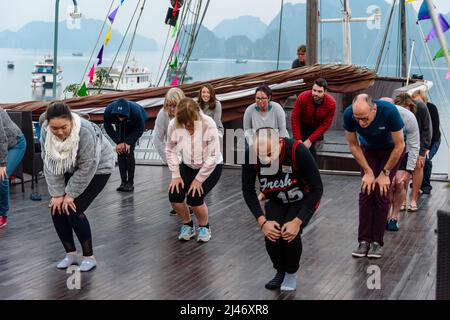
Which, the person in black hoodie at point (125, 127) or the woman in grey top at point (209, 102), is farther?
the person in black hoodie at point (125, 127)

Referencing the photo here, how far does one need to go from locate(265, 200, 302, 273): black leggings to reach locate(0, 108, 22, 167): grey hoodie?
2.90 m

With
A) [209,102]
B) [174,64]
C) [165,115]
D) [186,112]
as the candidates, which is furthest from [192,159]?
[174,64]

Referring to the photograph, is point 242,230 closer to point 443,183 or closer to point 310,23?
point 443,183

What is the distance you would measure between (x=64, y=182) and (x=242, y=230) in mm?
2131

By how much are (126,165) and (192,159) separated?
9.34 feet

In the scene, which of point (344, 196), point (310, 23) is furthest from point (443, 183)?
point (310, 23)

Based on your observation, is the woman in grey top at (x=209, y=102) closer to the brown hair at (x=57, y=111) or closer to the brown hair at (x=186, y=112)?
the brown hair at (x=186, y=112)

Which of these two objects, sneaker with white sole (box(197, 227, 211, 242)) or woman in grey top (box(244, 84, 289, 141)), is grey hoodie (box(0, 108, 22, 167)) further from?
woman in grey top (box(244, 84, 289, 141))

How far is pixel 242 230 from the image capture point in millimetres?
7633

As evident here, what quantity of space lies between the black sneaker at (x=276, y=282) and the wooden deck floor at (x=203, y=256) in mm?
44

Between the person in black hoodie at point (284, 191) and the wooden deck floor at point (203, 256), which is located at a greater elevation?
the person in black hoodie at point (284, 191)

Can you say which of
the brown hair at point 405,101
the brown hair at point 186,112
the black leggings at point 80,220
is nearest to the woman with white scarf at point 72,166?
the black leggings at point 80,220

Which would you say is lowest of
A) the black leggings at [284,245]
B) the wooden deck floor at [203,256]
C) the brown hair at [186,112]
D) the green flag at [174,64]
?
the wooden deck floor at [203,256]

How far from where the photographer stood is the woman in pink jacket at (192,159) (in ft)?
21.7
